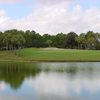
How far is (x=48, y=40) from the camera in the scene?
416 feet

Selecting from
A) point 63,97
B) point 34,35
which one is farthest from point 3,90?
point 34,35

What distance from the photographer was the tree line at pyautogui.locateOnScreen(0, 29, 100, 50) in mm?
→ 102438

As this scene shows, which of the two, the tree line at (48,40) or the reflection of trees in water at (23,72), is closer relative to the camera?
the reflection of trees in water at (23,72)

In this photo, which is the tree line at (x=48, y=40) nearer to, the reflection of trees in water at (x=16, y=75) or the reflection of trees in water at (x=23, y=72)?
the reflection of trees in water at (x=23, y=72)

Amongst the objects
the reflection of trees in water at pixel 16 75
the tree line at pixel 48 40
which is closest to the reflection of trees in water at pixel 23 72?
the reflection of trees in water at pixel 16 75

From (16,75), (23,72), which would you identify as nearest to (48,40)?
(23,72)

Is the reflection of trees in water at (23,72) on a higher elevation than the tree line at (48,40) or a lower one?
lower

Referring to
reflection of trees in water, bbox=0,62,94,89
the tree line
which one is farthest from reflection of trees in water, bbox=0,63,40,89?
the tree line

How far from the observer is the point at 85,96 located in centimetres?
2053

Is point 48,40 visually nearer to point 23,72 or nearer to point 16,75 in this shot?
point 23,72

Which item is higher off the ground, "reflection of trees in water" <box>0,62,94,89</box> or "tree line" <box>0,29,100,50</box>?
"tree line" <box>0,29,100,50</box>

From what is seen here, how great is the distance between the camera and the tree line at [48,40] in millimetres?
102438

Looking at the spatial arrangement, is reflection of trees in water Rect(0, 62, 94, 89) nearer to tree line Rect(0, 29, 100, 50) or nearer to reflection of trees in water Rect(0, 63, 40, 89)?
reflection of trees in water Rect(0, 63, 40, 89)

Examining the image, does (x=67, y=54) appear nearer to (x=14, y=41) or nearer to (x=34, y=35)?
(x=14, y=41)
